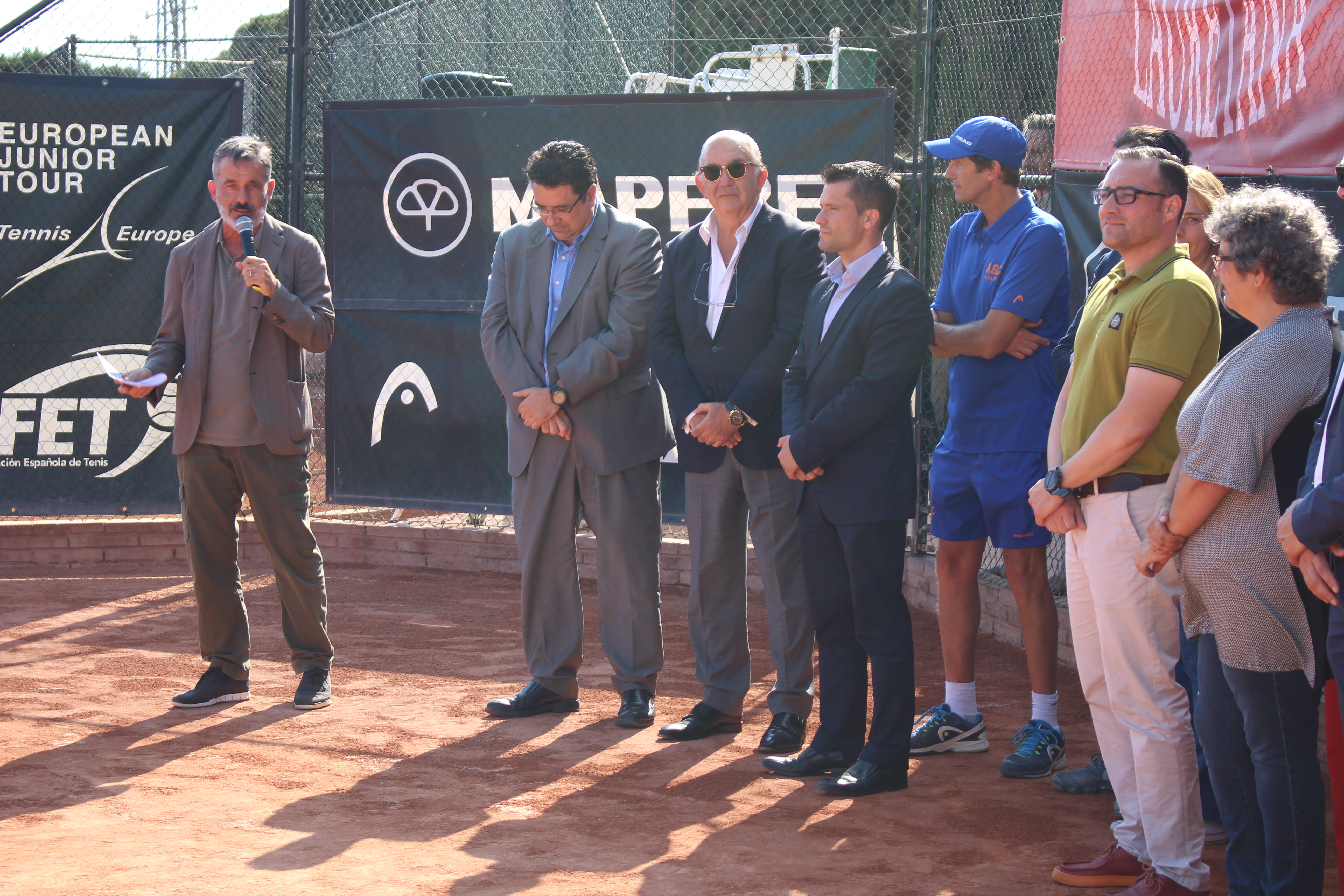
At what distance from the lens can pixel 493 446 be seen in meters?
7.70

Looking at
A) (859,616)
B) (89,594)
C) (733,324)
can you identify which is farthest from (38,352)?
(859,616)

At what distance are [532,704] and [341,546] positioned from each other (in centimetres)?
353

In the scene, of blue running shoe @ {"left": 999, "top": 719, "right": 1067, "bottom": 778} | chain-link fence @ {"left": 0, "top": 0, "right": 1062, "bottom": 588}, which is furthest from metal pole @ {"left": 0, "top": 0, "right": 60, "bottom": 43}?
blue running shoe @ {"left": 999, "top": 719, "right": 1067, "bottom": 778}

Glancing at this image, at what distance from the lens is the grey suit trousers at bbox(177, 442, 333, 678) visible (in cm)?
530

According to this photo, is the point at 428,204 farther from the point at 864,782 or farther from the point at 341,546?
the point at 864,782

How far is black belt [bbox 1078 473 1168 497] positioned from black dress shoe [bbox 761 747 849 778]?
4.86 feet

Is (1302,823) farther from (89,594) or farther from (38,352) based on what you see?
(38,352)

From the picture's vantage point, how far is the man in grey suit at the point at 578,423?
5.14m

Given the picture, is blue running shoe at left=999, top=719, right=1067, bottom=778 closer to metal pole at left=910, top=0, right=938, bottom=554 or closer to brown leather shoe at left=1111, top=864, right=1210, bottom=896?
brown leather shoe at left=1111, top=864, right=1210, bottom=896

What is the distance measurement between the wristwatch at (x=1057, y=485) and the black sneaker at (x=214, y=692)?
349 cm

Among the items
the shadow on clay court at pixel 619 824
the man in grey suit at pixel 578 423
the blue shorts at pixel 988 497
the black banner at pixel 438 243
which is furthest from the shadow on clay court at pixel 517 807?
the black banner at pixel 438 243

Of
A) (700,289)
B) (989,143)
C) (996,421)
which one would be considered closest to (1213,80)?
(989,143)

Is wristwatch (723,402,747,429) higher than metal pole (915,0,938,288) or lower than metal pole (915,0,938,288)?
lower

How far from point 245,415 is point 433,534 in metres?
3.17
